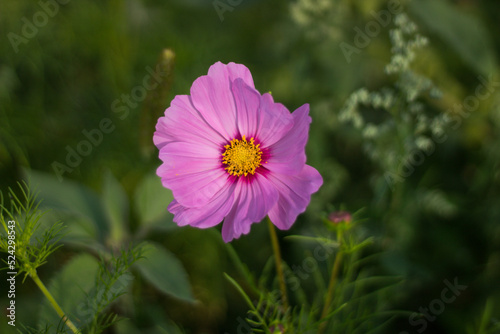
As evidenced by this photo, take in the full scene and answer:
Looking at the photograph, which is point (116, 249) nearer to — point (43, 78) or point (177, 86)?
point (177, 86)

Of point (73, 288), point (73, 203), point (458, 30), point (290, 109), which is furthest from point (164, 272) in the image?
point (458, 30)

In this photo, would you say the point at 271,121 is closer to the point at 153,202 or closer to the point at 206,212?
the point at 206,212

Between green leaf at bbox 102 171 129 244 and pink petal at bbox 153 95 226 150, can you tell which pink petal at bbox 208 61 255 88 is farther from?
green leaf at bbox 102 171 129 244

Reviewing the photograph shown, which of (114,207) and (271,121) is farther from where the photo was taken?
(114,207)

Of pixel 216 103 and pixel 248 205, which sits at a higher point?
pixel 216 103

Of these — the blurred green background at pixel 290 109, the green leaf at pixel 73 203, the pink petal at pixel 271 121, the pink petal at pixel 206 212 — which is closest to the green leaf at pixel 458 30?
the blurred green background at pixel 290 109

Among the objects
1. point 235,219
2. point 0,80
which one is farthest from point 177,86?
point 235,219
